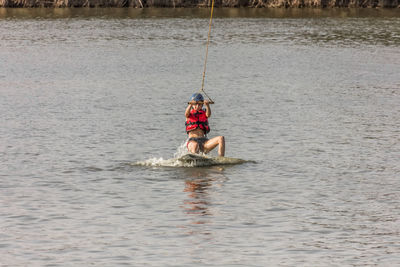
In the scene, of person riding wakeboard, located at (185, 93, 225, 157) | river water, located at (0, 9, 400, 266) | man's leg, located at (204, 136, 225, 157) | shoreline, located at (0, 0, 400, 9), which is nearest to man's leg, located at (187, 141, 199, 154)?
person riding wakeboard, located at (185, 93, 225, 157)

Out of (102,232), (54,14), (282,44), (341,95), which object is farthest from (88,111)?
(54,14)

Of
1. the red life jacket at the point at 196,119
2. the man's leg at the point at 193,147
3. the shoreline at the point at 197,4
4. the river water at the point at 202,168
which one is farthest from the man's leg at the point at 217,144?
the shoreline at the point at 197,4

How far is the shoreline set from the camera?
212 ft

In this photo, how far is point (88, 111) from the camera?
24891 millimetres

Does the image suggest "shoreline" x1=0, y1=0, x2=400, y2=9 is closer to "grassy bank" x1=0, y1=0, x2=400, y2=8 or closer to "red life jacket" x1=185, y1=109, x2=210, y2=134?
"grassy bank" x1=0, y1=0, x2=400, y2=8

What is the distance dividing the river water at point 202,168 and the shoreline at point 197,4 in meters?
22.4

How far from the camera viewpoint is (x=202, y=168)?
1705 cm

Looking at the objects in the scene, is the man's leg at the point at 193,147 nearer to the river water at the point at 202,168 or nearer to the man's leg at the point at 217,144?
the man's leg at the point at 217,144

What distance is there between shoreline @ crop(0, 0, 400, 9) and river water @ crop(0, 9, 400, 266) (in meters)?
22.4

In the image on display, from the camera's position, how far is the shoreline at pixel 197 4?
64.6 meters

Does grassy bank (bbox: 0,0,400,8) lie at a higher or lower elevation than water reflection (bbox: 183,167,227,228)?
higher

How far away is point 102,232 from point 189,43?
1327 inches

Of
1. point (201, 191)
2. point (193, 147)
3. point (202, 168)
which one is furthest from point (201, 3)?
point (201, 191)

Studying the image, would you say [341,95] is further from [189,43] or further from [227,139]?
[189,43]
